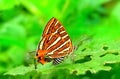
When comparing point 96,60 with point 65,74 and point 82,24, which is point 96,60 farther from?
point 82,24

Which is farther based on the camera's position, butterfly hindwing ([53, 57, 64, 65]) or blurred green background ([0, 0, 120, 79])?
blurred green background ([0, 0, 120, 79])

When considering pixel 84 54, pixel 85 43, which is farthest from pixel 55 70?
pixel 85 43

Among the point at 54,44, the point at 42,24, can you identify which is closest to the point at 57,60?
the point at 54,44

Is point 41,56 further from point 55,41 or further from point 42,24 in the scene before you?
point 42,24

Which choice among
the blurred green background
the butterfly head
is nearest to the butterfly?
the butterfly head

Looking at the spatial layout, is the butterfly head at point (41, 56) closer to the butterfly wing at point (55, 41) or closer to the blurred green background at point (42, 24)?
the butterfly wing at point (55, 41)

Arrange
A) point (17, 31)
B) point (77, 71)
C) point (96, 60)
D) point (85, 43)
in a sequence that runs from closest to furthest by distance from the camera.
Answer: point (77, 71)
point (96, 60)
point (85, 43)
point (17, 31)

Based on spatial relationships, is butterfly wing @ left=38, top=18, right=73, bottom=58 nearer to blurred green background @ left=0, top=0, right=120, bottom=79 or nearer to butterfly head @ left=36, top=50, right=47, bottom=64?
butterfly head @ left=36, top=50, right=47, bottom=64

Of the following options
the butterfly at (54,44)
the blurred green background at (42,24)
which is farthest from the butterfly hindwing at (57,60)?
the blurred green background at (42,24)
